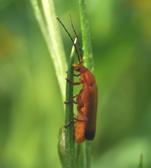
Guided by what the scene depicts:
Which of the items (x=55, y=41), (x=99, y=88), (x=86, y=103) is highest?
(x=55, y=41)

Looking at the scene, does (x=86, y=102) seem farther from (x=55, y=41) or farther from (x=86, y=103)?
(x=55, y=41)

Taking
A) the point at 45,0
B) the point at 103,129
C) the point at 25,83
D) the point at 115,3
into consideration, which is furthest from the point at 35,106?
the point at 45,0

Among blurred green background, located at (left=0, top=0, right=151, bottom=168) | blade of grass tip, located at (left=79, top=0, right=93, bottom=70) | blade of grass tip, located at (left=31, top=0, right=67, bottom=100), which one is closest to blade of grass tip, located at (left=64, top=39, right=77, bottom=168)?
blade of grass tip, located at (left=79, top=0, right=93, bottom=70)

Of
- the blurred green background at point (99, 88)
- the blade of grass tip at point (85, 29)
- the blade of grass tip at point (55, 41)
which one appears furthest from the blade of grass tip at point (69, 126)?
the blurred green background at point (99, 88)

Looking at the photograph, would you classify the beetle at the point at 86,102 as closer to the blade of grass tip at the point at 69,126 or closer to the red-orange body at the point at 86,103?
the red-orange body at the point at 86,103

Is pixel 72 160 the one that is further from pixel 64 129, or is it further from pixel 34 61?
pixel 34 61

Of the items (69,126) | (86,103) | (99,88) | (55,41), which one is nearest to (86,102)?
(86,103)
